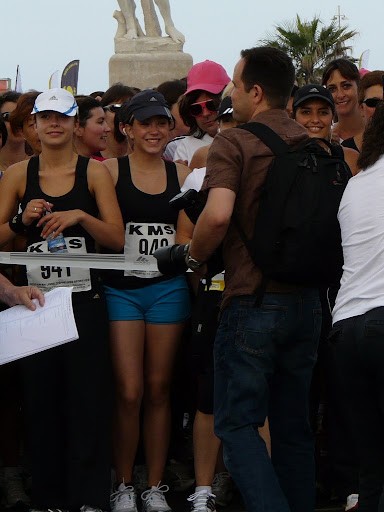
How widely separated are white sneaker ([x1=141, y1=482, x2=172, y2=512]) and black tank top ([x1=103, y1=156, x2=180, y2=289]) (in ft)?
3.42

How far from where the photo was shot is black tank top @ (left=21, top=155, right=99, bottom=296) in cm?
470

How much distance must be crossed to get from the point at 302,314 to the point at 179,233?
1.22 meters

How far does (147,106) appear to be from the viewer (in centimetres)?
507

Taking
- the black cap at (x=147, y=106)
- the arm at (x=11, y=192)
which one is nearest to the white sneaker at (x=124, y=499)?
the arm at (x=11, y=192)

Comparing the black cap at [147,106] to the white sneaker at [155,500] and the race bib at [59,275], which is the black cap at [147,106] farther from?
the white sneaker at [155,500]

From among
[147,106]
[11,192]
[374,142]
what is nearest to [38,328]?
[11,192]

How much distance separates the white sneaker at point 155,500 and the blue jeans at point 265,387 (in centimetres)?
100

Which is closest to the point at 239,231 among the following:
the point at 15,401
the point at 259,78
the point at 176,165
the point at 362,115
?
the point at 259,78

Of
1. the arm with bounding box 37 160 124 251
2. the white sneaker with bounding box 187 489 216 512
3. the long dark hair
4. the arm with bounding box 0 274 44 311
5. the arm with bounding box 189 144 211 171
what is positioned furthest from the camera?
the arm with bounding box 189 144 211 171

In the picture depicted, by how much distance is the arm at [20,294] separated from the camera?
437cm

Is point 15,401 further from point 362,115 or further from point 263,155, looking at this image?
point 362,115

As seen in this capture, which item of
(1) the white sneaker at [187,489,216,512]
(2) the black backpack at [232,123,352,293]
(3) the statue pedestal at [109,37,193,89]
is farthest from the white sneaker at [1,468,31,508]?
(3) the statue pedestal at [109,37,193,89]

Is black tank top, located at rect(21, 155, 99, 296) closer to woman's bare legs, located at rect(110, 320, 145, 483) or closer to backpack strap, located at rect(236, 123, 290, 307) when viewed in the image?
woman's bare legs, located at rect(110, 320, 145, 483)

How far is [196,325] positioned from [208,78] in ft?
6.52
